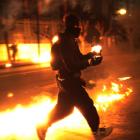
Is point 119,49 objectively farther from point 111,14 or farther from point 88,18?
point 88,18

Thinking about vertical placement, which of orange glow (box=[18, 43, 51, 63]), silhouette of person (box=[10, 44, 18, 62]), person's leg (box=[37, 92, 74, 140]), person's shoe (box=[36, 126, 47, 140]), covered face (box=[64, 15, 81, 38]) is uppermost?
covered face (box=[64, 15, 81, 38])

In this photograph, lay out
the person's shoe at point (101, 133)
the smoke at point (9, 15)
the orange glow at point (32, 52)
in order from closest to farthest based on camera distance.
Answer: the person's shoe at point (101, 133) < the smoke at point (9, 15) < the orange glow at point (32, 52)

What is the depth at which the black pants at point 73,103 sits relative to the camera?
4984mm

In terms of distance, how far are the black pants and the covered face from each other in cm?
60

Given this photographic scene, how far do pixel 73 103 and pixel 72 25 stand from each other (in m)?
1.00

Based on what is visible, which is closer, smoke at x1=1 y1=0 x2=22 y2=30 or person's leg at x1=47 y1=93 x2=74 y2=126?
person's leg at x1=47 y1=93 x2=74 y2=126

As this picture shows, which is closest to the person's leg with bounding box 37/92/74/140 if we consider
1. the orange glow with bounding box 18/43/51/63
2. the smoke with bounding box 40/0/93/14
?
the orange glow with bounding box 18/43/51/63

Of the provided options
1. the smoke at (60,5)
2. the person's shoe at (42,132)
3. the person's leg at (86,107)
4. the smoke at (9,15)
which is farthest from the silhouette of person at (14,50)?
the person's leg at (86,107)

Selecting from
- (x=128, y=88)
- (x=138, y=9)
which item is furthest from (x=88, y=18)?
(x=128, y=88)

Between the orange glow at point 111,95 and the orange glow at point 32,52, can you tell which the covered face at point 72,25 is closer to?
the orange glow at point 111,95

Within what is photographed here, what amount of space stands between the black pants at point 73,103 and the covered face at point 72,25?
0.60 meters

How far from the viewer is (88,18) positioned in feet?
113

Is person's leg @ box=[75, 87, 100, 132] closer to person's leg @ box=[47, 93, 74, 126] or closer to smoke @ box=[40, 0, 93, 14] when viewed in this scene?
person's leg @ box=[47, 93, 74, 126]

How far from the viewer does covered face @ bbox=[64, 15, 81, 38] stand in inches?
198
